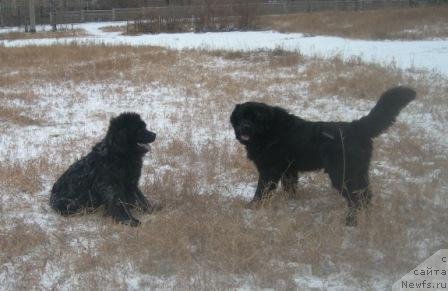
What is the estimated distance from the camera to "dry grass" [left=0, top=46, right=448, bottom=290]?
13.5ft

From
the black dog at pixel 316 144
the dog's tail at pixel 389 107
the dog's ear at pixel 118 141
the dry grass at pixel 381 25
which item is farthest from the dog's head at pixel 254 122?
the dry grass at pixel 381 25

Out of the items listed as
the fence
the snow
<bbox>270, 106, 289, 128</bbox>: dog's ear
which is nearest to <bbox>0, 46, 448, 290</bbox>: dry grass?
<bbox>270, 106, 289, 128</bbox>: dog's ear

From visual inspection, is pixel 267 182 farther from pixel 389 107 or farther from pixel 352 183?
pixel 389 107

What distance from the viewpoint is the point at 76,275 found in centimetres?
408

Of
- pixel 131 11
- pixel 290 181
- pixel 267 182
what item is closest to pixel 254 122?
pixel 267 182

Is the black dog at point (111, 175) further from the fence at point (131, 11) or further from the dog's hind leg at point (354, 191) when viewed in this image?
the fence at point (131, 11)

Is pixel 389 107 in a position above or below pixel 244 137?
above

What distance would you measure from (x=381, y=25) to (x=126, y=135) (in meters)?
18.2

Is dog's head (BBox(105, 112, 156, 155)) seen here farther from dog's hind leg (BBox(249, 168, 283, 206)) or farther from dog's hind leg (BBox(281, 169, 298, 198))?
dog's hind leg (BBox(281, 169, 298, 198))

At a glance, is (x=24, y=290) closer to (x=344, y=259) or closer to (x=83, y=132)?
(x=344, y=259)

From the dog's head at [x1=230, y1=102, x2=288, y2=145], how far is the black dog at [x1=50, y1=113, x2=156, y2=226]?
99 centimetres

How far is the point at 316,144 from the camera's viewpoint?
5.32 metres

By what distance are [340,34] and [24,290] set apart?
19.0 metres

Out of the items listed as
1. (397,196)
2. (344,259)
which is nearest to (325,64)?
(397,196)
